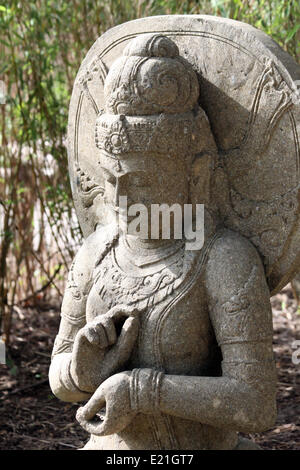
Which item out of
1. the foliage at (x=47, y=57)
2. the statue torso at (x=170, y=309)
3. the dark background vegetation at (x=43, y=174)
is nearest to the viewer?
the statue torso at (x=170, y=309)

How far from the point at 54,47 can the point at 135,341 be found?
2595mm

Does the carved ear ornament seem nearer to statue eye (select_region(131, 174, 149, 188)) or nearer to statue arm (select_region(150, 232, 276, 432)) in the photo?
statue eye (select_region(131, 174, 149, 188))

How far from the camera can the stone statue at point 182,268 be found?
8.36 feet

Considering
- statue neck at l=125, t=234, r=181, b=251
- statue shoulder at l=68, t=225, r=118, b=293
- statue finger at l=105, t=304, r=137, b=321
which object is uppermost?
statue neck at l=125, t=234, r=181, b=251

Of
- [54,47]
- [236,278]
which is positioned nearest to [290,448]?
[236,278]

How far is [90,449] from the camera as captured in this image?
2877 mm

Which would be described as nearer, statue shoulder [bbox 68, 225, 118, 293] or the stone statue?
the stone statue

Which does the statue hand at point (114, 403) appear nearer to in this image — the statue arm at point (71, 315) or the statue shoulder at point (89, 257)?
the statue arm at point (71, 315)

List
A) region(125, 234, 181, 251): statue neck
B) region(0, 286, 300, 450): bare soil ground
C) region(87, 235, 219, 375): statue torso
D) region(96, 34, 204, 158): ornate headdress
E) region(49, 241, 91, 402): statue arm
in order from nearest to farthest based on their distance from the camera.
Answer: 1. region(96, 34, 204, 158): ornate headdress
2. region(87, 235, 219, 375): statue torso
3. region(125, 234, 181, 251): statue neck
4. region(49, 241, 91, 402): statue arm
5. region(0, 286, 300, 450): bare soil ground

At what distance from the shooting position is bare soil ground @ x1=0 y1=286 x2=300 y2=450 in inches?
163

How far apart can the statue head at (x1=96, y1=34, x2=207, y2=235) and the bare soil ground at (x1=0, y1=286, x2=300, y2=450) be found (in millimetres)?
1948

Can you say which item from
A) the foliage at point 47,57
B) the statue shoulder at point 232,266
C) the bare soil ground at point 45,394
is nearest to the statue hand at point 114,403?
the statue shoulder at point 232,266

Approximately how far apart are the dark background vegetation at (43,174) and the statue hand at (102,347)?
5.00ft

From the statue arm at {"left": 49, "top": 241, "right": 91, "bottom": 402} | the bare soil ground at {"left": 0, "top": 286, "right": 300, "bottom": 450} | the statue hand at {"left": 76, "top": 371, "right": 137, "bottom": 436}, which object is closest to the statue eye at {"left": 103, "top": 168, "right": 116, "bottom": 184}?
the statue arm at {"left": 49, "top": 241, "right": 91, "bottom": 402}
